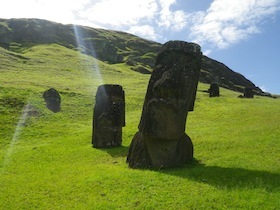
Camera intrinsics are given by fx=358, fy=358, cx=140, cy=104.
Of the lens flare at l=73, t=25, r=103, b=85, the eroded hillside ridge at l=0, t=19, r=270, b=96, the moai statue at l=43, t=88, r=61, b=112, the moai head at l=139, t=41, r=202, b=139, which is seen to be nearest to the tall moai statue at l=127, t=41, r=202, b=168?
the moai head at l=139, t=41, r=202, b=139

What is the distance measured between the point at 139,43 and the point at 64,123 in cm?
15330

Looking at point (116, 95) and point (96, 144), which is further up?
point (116, 95)

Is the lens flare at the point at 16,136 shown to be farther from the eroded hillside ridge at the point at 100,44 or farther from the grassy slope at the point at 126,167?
the eroded hillside ridge at the point at 100,44

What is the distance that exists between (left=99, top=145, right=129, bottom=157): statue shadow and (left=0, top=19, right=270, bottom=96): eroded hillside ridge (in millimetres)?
99660

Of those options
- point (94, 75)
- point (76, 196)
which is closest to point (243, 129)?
point (76, 196)

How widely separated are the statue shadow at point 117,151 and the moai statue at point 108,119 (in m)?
0.86

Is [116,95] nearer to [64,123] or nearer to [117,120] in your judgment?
[117,120]

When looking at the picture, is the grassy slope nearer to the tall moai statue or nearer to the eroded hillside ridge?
the tall moai statue

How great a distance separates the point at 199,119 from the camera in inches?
1366

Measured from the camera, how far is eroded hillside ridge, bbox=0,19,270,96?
141 m

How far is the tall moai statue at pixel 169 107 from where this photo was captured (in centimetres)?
1675

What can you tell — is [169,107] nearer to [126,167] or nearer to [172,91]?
[172,91]

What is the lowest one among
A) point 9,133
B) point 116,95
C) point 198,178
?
point 9,133

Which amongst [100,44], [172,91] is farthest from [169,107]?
[100,44]
